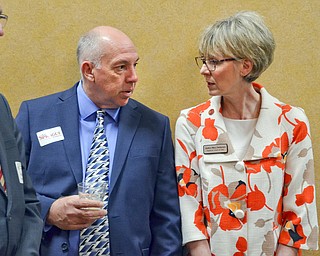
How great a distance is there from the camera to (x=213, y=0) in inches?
142

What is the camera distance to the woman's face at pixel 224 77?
3.21 metres

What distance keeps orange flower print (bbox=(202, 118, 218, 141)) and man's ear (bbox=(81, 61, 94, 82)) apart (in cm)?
60

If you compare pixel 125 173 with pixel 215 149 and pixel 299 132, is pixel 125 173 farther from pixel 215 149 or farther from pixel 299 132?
pixel 299 132

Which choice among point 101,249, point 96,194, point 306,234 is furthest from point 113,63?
point 306,234

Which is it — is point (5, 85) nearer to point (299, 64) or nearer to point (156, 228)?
point (156, 228)

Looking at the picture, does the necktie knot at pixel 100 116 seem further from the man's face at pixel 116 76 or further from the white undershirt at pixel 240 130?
the white undershirt at pixel 240 130

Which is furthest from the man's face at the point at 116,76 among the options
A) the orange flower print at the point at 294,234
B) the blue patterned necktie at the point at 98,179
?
the orange flower print at the point at 294,234

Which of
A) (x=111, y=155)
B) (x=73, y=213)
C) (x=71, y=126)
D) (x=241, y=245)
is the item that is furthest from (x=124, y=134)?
(x=241, y=245)

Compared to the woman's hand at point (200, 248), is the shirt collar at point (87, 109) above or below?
above

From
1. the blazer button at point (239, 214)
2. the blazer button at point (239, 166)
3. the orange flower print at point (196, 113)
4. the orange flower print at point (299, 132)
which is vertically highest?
the orange flower print at point (196, 113)

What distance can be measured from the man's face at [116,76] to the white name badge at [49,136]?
0.25 metres

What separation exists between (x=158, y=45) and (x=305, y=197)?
111 cm

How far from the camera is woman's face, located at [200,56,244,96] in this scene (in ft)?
10.5

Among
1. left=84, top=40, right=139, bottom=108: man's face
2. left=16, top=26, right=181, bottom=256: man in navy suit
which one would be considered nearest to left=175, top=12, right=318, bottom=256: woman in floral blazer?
left=16, top=26, right=181, bottom=256: man in navy suit
